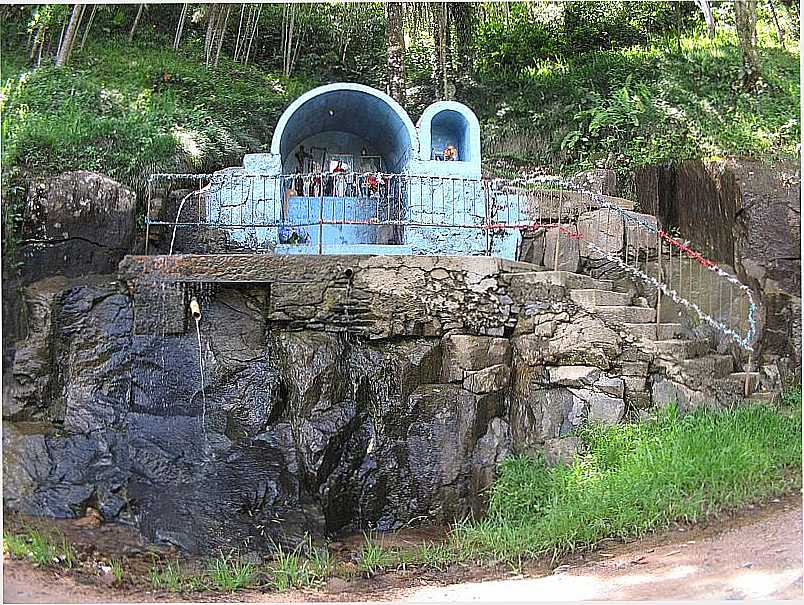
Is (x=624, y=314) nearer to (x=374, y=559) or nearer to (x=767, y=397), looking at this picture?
(x=767, y=397)

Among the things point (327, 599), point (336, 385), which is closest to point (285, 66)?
point (336, 385)

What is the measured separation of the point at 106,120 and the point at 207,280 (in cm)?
204

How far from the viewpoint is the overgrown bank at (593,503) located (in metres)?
4.48

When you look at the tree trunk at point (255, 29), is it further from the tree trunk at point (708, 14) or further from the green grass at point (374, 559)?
the green grass at point (374, 559)

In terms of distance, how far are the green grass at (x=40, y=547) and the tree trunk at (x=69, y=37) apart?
143 inches

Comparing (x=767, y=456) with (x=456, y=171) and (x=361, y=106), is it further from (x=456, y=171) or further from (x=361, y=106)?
(x=361, y=106)

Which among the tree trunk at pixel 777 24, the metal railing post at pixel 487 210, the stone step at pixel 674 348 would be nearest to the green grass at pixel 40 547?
the metal railing post at pixel 487 210

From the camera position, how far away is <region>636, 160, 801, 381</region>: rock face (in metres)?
5.34

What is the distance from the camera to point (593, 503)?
188 inches

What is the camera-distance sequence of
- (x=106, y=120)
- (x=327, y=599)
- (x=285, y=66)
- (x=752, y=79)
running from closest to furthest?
(x=327, y=599)
(x=752, y=79)
(x=106, y=120)
(x=285, y=66)

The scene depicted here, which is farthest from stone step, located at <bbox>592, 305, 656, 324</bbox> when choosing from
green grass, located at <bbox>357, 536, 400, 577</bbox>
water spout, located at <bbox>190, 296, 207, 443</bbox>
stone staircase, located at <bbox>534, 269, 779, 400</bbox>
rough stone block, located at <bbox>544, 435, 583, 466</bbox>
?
water spout, located at <bbox>190, 296, 207, 443</bbox>

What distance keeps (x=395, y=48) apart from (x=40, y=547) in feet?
19.3

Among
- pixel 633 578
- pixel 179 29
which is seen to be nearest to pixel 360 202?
pixel 179 29

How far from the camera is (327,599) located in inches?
170
